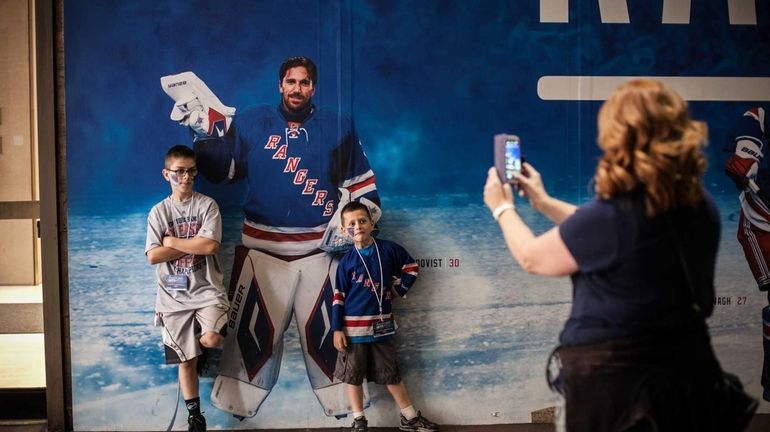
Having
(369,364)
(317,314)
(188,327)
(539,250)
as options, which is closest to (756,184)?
(369,364)

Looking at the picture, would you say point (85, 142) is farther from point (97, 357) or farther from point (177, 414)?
point (177, 414)

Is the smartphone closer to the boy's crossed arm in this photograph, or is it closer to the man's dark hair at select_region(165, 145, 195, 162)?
the boy's crossed arm

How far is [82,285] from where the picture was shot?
438 cm

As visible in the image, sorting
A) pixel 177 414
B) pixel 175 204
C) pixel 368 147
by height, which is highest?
pixel 368 147

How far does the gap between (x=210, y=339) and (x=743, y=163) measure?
133 inches

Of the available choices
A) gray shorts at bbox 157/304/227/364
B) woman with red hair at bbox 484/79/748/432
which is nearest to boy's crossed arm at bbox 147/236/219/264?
gray shorts at bbox 157/304/227/364

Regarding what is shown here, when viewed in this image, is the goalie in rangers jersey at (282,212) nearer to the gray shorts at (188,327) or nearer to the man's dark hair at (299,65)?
the man's dark hair at (299,65)

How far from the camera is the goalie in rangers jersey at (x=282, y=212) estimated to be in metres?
4.39

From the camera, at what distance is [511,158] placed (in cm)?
268

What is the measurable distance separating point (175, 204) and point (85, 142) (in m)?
0.70

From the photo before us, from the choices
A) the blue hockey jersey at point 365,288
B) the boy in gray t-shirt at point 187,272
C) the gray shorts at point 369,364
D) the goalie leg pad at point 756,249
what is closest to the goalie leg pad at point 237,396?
the boy in gray t-shirt at point 187,272

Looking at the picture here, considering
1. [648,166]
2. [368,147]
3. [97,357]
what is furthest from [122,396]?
[648,166]

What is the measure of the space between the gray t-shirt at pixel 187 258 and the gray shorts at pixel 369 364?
2.49 ft

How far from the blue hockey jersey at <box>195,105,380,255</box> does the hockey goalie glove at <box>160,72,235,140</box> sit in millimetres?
64
